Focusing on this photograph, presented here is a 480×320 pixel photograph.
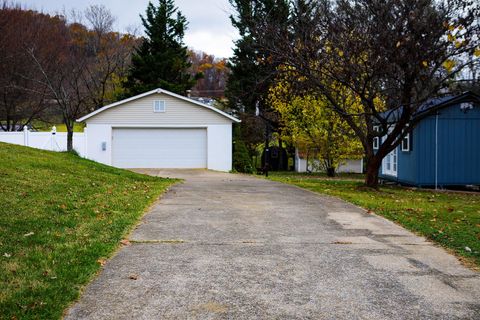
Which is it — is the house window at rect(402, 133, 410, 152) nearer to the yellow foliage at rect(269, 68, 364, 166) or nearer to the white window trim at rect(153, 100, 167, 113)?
the yellow foliage at rect(269, 68, 364, 166)

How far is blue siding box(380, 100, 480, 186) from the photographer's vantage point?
1812 cm

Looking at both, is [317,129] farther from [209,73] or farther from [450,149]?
[209,73]

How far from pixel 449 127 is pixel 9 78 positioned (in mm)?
24052

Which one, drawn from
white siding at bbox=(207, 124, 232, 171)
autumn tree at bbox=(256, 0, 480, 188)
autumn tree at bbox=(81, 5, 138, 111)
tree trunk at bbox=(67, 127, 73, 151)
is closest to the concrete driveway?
autumn tree at bbox=(256, 0, 480, 188)

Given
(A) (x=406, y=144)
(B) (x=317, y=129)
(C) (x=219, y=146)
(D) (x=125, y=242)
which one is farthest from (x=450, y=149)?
(D) (x=125, y=242)

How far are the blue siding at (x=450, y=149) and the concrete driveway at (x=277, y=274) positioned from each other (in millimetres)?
10616

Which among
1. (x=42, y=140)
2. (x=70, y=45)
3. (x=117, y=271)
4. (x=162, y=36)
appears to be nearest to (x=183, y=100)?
(x=42, y=140)

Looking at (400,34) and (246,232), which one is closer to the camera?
(246,232)

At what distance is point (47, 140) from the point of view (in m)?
25.5

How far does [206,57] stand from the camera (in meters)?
47.0

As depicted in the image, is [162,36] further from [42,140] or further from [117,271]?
[117,271]

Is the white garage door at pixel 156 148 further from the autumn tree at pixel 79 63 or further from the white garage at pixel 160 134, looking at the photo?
the autumn tree at pixel 79 63

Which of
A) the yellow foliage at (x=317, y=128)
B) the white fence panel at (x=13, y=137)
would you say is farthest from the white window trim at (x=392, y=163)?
the white fence panel at (x=13, y=137)

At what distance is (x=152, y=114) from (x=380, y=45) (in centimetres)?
1387
